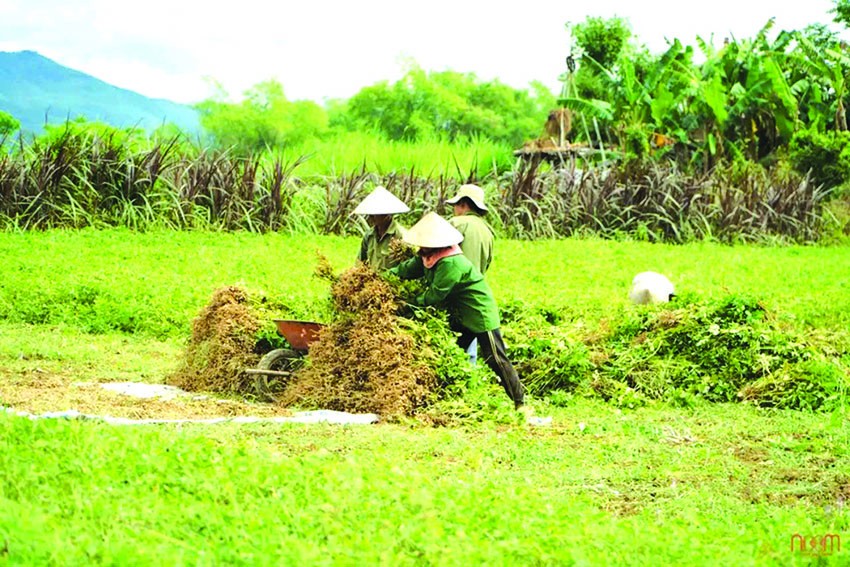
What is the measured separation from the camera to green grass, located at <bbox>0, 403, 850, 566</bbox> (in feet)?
15.8

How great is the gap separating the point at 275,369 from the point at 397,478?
13.5 ft

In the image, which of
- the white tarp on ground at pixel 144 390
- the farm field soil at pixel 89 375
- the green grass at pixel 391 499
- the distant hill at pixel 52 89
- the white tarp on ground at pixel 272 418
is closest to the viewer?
the green grass at pixel 391 499

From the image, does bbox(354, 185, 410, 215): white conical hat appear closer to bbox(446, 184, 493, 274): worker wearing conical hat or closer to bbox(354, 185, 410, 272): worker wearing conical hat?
bbox(354, 185, 410, 272): worker wearing conical hat

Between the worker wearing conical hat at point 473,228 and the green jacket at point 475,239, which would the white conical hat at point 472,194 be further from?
the green jacket at point 475,239

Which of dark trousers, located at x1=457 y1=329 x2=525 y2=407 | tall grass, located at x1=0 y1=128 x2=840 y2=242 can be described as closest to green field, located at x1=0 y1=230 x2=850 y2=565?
dark trousers, located at x1=457 y1=329 x2=525 y2=407

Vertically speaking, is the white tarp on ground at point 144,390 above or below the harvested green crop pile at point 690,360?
below

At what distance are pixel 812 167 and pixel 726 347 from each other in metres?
20.0

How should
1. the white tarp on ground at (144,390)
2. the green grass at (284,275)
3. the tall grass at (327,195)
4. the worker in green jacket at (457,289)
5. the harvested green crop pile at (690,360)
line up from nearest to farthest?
the worker in green jacket at (457,289) < the white tarp on ground at (144,390) < the harvested green crop pile at (690,360) < the green grass at (284,275) < the tall grass at (327,195)

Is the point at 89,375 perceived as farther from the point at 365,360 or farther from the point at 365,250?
the point at 365,360

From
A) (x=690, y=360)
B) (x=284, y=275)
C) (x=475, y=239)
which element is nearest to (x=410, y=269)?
(x=475, y=239)

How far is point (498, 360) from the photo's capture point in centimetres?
927

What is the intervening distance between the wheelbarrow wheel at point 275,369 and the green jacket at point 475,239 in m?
1.72

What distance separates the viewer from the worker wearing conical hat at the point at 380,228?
9.71 meters

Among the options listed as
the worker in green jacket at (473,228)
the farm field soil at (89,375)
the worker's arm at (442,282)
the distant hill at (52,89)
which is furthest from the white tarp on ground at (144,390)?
the distant hill at (52,89)
